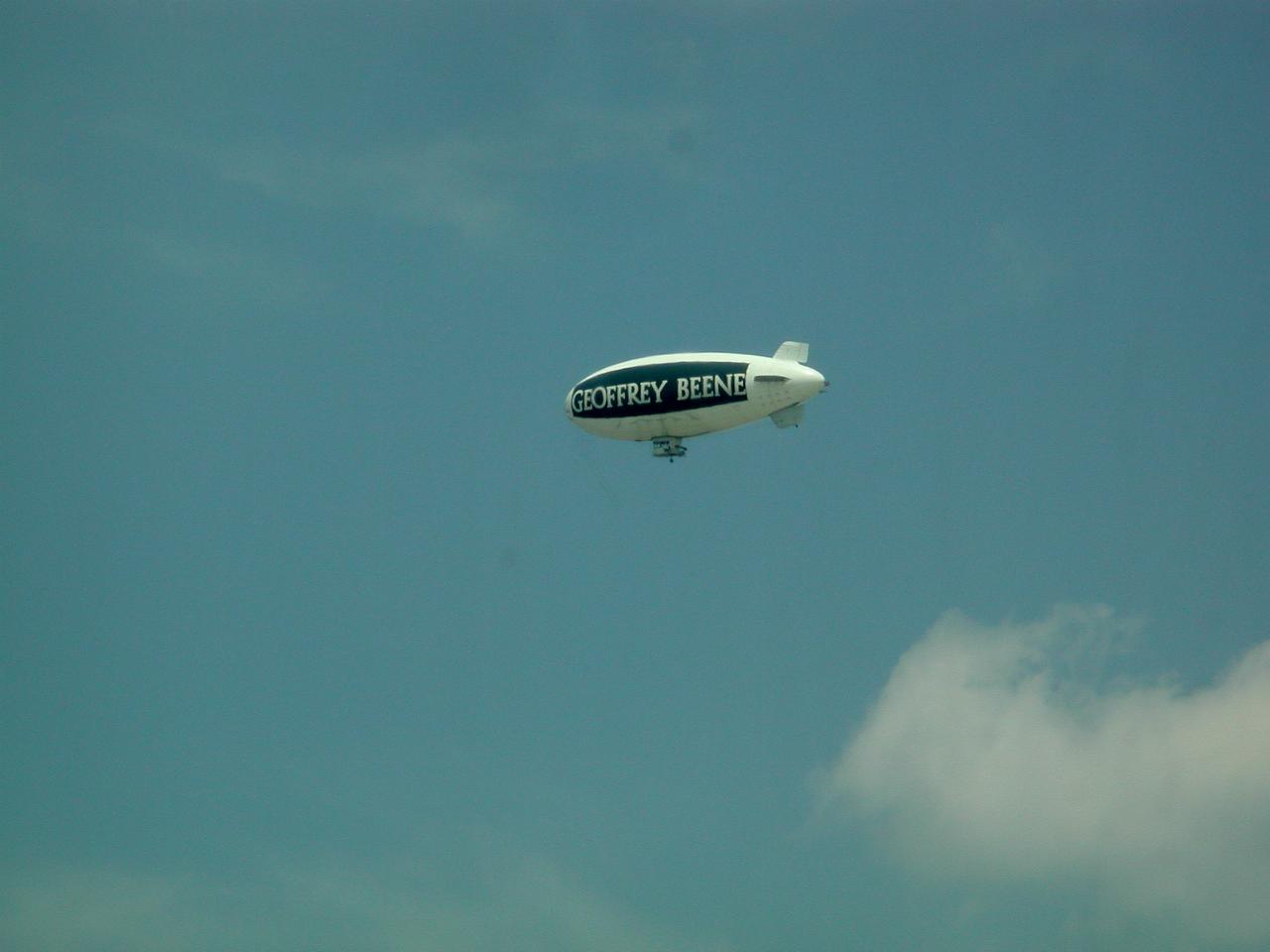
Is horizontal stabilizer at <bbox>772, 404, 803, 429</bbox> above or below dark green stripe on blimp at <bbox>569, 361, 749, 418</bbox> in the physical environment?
below

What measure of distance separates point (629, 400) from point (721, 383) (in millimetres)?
9253

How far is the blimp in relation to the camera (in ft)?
497

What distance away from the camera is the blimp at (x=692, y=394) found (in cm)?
A: 15162

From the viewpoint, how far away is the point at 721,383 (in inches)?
5989

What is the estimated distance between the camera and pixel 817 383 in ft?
497

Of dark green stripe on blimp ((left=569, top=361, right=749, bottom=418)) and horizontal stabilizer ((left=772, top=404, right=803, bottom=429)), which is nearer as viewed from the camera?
dark green stripe on blimp ((left=569, top=361, right=749, bottom=418))

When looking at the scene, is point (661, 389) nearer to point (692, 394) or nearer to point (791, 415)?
point (692, 394)

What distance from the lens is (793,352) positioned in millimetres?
157625

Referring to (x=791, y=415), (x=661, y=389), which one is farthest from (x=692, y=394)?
(x=791, y=415)

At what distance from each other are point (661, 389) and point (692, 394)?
10.1ft

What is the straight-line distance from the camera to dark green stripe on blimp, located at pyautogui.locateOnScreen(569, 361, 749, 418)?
152250 millimetres

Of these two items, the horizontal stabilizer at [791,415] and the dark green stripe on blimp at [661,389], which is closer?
A: the dark green stripe on blimp at [661,389]

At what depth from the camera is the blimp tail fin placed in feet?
516

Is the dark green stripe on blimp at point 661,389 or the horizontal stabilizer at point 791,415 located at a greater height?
the dark green stripe on blimp at point 661,389
